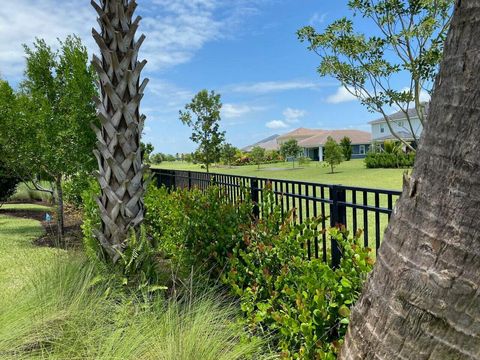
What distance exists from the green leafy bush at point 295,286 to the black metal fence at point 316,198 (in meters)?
0.26

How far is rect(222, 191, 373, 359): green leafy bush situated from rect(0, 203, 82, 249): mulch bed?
3950 mm

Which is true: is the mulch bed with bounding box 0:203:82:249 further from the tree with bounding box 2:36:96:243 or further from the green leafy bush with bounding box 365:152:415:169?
the green leafy bush with bounding box 365:152:415:169

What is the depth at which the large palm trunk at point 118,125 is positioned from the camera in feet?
14.1

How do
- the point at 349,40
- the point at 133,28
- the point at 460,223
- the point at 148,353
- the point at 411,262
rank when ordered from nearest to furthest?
the point at 460,223 → the point at 411,262 → the point at 148,353 → the point at 133,28 → the point at 349,40

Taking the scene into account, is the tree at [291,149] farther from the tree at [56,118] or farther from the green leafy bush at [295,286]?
the green leafy bush at [295,286]

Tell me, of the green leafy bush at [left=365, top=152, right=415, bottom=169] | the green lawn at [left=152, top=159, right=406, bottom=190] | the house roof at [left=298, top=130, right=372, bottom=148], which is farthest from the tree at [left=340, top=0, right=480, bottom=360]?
the house roof at [left=298, top=130, right=372, bottom=148]

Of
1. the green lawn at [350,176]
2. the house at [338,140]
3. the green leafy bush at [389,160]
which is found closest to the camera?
the green lawn at [350,176]

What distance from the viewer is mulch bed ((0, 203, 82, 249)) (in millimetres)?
9016

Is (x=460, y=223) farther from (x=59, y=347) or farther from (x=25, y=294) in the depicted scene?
(x=25, y=294)

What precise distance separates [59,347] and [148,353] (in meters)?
0.71

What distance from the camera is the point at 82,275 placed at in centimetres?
394

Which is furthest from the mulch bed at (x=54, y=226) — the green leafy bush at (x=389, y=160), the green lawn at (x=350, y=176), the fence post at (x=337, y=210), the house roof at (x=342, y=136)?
the house roof at (x=342, y=136)

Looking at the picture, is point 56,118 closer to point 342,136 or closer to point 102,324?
point 102,324

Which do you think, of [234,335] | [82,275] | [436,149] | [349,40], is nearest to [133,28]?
[82,275]
